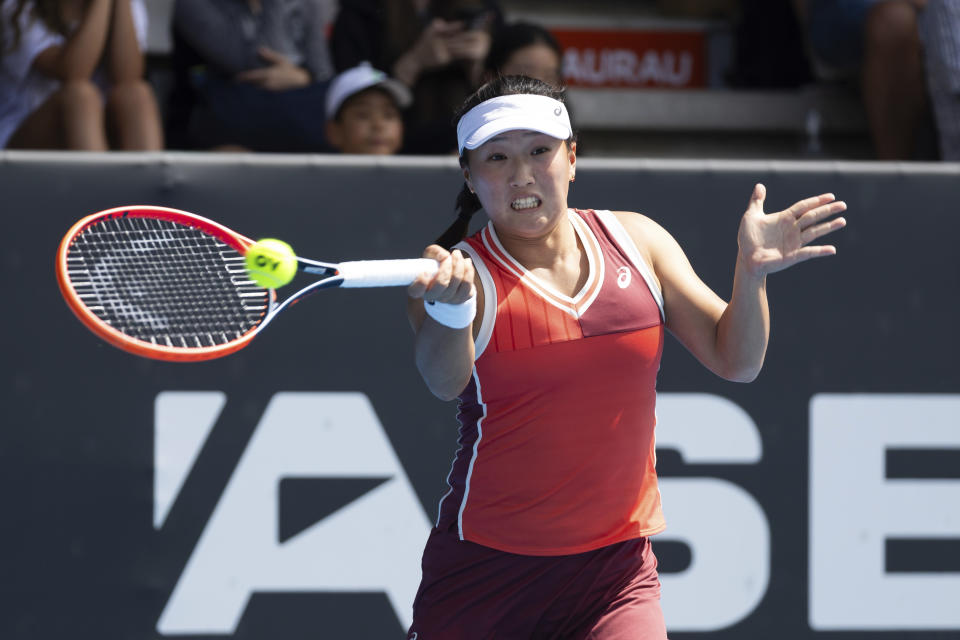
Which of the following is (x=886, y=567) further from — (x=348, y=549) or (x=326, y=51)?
(x=326, y=51)

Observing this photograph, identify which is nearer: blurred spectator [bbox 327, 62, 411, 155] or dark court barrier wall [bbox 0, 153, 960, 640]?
dark court barrier wall [bbox 0, 153, 960, 640]

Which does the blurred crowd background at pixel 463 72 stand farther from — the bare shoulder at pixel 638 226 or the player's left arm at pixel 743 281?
the player's left arm at pixel 743 281

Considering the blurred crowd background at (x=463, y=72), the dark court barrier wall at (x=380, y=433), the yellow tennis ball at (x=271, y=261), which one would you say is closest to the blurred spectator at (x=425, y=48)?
the blurred crowd background at (x=463, y=72)

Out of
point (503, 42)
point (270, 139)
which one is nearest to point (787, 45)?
point (503, 42)

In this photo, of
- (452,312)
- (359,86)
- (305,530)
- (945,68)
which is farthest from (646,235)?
(945,68)

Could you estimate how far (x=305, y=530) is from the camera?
149 inches

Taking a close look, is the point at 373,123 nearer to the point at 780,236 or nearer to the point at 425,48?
the point at 425,48

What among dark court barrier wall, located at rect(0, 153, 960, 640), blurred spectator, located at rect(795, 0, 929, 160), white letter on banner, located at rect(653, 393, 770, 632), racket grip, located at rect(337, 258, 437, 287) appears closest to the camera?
racket grip, located at rect(337, 258, 437, 287)

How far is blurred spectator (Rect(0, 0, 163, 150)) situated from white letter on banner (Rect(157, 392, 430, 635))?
1378mm

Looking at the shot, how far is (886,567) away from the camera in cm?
390

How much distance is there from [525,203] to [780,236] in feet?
1.76

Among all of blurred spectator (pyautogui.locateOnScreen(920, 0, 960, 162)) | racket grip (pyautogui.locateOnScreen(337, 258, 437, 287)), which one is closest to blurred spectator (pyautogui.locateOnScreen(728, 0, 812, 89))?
blurred spectator (pyautogui.locateOnScreen(920, 0, 960, 162))

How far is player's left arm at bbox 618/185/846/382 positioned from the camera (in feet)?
8.34

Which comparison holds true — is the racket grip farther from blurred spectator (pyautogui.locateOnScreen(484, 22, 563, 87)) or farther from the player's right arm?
blurred spectator (pyautogui.locateOnScreen(484, 22, 563, 87))
